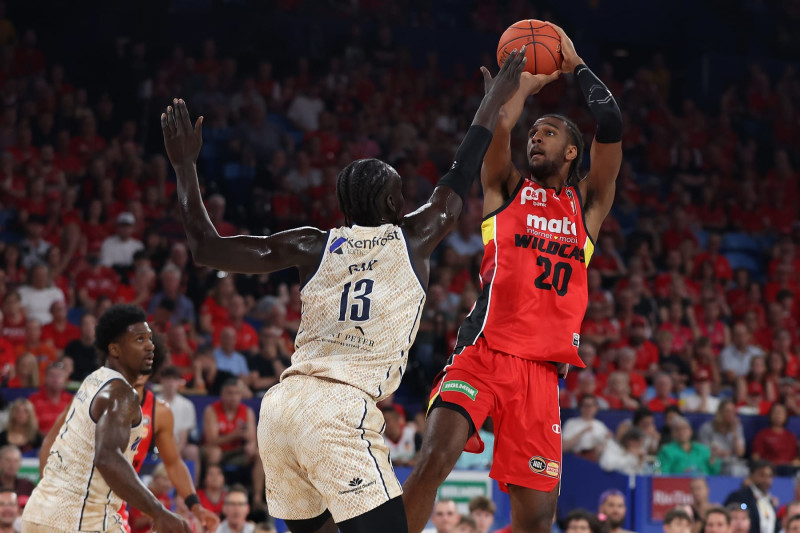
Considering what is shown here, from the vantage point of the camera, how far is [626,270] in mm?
15633

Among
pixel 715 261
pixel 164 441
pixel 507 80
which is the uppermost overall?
pixel 715 261

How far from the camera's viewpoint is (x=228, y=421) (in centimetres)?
1076

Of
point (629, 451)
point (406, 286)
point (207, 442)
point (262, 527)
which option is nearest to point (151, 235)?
point (207, 442)

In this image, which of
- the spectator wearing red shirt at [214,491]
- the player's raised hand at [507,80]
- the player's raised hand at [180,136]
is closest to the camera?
the player's raised hand at [180,136]

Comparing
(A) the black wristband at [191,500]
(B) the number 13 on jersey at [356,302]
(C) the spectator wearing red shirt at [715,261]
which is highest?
(C) the spectator wearing red shirt at [715,261]

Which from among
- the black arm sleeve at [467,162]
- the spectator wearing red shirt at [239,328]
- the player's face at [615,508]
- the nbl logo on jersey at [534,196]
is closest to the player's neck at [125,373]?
the black arm sleeve at [467,162]

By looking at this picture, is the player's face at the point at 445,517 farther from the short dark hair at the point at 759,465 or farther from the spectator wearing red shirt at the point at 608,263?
the spectator wearing red shirt at the point at 608,263

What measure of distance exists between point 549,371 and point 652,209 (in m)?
12.3

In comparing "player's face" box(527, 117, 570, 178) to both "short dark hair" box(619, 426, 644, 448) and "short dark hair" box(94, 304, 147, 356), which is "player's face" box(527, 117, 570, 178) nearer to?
"short dark hair" box(94, 304, 147, 356)

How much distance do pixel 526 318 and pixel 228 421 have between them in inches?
230

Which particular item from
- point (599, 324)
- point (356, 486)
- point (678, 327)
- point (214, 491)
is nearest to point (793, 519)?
point (599, 324)

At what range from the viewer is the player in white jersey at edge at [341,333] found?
4.09 metres

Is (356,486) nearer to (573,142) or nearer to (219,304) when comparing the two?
(573,142)

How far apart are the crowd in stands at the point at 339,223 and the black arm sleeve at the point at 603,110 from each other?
502 cm
